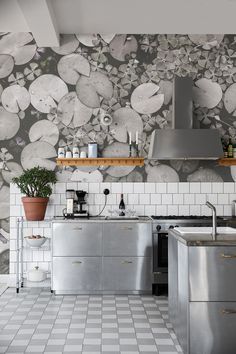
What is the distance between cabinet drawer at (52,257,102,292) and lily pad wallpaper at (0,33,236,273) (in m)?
1.05

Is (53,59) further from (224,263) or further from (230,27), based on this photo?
(224,263)

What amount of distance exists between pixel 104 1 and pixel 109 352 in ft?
11.8

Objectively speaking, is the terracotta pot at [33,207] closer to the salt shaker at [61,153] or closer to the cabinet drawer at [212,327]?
the salt shaker at [61,153]

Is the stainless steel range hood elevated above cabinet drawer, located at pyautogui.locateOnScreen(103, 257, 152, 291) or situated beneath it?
elevated above

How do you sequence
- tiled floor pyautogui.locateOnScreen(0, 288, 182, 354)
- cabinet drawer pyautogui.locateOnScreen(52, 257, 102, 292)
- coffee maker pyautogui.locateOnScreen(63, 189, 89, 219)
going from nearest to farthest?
tiled floor pyautogui.locateOnScreen(0, 288, 182, 354)
cabinet drawer pyautogui.locateOnScreen(52, 257, 102, 292)
coffee maker pyautogui.locateOnScreen(63, 189, 89, 219)

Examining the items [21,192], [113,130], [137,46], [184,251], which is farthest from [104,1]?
[184,251]

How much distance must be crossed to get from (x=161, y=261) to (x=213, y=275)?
7.45ft

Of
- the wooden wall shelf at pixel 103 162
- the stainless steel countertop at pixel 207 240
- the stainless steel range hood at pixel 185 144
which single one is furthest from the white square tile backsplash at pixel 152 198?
the stainless steel countertop at pixel 207 240

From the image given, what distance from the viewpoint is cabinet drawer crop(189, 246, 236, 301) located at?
3.24 meters

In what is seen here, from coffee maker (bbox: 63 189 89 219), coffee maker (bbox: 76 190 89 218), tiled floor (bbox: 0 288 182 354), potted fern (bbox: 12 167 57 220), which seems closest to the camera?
tiled floor (bbox: 0 288 182 354)

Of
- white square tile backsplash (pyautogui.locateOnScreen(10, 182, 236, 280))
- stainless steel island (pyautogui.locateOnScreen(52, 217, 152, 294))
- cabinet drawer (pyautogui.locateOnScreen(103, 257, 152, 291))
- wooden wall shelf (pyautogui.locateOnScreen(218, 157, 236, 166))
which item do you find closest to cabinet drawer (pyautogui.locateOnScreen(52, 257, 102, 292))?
stainless steel island (pyautogui.locateOnScreen(52, 217, 152, 294))

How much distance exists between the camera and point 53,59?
6.18m

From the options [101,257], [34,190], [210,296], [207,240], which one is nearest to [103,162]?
[34,190]

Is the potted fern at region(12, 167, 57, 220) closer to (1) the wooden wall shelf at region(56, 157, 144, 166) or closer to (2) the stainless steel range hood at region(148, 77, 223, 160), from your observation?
(1) the wooden wall shelf at region(56, 157, 144, 166)
